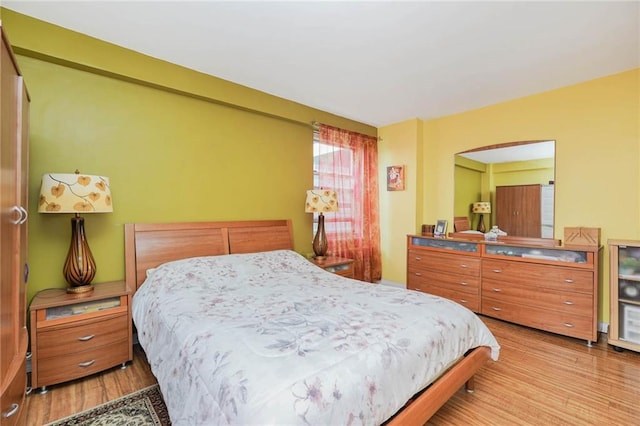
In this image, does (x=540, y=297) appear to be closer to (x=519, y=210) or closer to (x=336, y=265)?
(x=519, y=210)

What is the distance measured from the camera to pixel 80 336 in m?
1.99

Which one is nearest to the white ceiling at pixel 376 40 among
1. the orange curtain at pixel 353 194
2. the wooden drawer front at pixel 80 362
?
the orange curtain at pixel 353 194

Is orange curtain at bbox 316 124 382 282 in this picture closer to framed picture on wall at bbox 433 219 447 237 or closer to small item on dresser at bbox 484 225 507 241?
framed picture on wall at bbox 433 219 447 237

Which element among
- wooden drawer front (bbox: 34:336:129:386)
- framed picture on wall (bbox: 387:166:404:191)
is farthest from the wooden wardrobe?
framed picture on wall (bbox: 387:166:404:191)

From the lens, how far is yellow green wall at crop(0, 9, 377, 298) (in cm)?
216

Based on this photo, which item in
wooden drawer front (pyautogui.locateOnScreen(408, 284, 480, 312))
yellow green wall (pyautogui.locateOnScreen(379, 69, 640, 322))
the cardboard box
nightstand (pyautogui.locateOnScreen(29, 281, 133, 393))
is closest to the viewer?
nightstand (pyautogui.locateOnScreen(29, 281, 133, 393))

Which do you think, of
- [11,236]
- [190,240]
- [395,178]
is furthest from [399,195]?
[11,236]

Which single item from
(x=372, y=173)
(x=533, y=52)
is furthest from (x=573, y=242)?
(x=372, y=173)

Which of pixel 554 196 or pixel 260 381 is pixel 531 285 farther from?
pixel 260 381

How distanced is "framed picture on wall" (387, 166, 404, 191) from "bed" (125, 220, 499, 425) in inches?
88.0

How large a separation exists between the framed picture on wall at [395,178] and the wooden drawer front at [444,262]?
100 centimetres

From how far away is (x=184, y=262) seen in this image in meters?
2.43

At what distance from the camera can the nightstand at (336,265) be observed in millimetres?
3348

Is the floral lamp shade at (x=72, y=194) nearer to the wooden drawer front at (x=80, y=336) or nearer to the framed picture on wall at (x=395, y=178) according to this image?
the wooden drawer front at (x=80, y=336)
